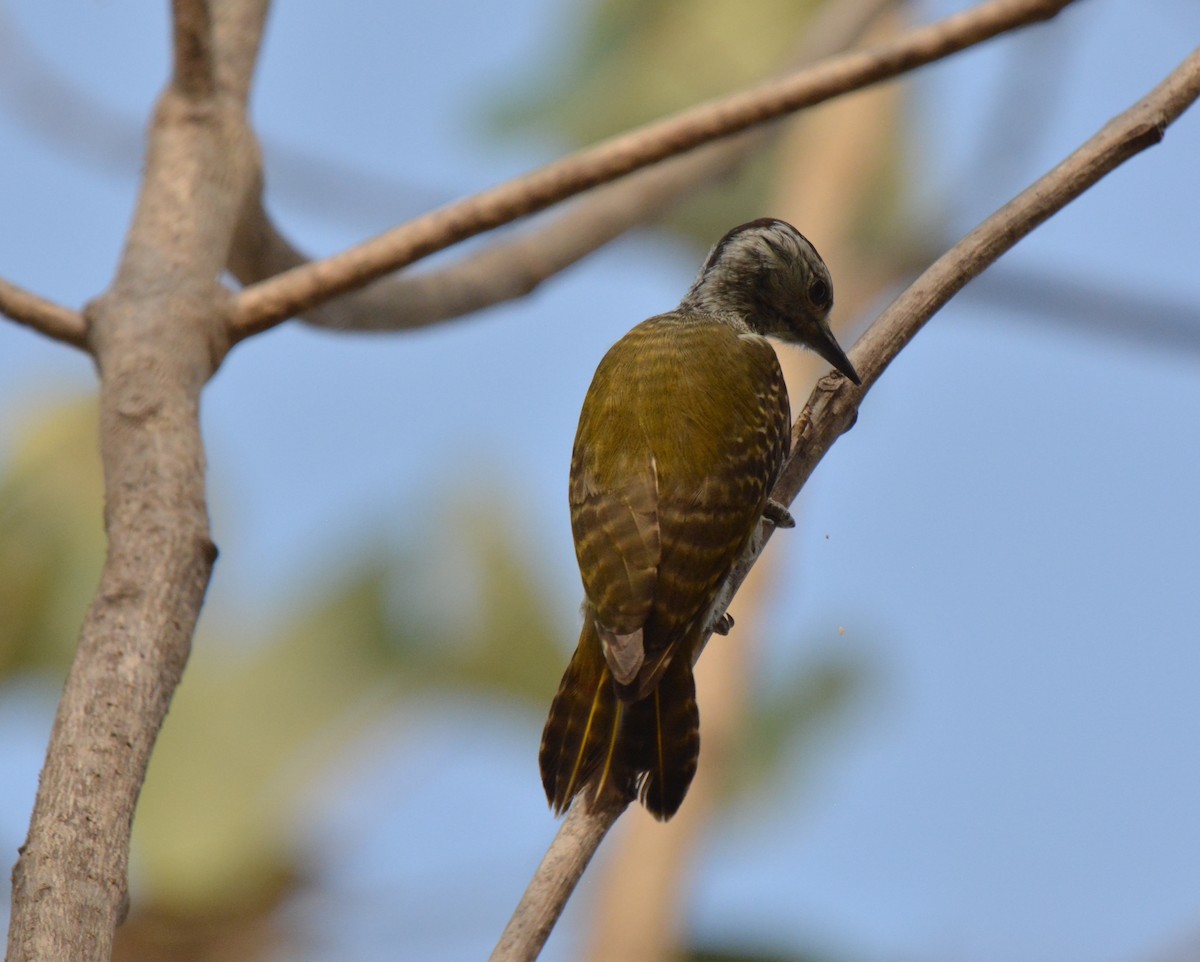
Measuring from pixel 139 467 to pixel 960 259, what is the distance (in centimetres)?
133

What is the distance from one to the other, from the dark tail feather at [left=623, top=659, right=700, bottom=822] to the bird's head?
108cm

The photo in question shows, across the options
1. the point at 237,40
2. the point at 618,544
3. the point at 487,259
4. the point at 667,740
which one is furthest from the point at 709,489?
the point at 237,40

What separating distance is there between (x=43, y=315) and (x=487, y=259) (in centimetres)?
118

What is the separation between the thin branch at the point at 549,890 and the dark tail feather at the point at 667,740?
1.70ft

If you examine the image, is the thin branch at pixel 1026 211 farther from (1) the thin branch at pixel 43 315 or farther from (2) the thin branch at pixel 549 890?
(1) the thin branch at pixel 43 315

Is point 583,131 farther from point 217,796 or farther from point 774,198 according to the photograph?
point 217,796

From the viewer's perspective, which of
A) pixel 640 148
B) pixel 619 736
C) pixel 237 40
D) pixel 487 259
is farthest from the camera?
pixel 487 259

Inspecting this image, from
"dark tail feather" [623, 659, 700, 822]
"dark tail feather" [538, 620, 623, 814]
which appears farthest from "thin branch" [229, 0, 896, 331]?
"dark tail feather" [623, 659, 700, 822]

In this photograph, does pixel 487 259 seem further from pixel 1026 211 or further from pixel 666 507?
pixel 1026 211

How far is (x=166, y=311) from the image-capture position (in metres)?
2.76

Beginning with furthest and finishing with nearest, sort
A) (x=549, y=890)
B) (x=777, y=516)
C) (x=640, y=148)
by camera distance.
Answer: (x=777, y=516) < (x=640, y=148) < (x=549, y=890)

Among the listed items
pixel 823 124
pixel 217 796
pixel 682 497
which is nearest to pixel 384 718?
pixel 217 796

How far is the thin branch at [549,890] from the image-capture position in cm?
173

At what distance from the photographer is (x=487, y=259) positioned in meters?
3.65
